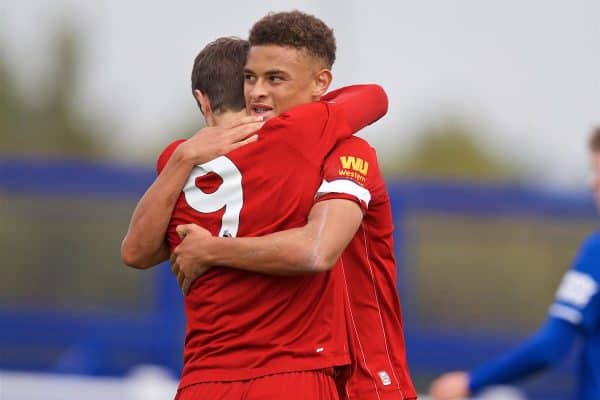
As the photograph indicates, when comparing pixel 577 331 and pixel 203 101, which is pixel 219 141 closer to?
pixel 203 101

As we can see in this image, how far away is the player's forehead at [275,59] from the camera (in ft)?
11.9

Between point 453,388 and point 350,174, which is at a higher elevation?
point 350,174

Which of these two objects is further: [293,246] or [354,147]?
[354,147]

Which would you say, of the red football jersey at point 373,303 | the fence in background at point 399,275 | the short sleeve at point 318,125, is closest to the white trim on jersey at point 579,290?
the red football jersey at point 373,303

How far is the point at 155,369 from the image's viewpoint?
861 centimetres

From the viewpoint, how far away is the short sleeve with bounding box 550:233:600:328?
408cm

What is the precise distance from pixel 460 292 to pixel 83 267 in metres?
3.72

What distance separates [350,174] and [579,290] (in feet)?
3.86

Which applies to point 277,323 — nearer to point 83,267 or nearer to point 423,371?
point 423,371

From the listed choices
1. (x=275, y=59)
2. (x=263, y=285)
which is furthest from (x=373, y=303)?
(x=275, y=59)

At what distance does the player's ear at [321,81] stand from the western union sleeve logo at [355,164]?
39cm

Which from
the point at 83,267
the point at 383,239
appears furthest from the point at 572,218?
the point at 383,239

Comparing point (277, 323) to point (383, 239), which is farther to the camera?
point (383, 239)

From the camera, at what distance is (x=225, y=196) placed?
3441 millimetres
